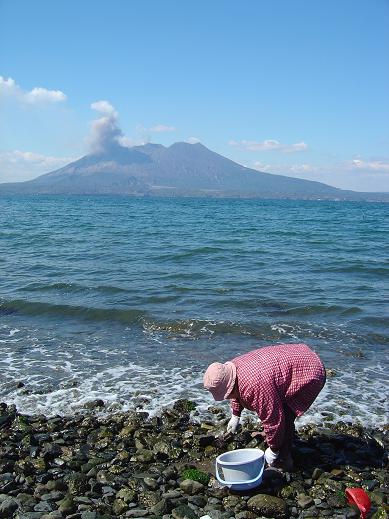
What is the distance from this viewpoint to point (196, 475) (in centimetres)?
544

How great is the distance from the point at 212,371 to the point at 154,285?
34.7 ft

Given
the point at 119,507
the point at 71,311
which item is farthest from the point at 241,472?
the point at 71,311

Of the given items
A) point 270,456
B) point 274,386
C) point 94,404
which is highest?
point 274,386

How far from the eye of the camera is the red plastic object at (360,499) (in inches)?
192

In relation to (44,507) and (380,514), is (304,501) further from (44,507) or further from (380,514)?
(44,507)

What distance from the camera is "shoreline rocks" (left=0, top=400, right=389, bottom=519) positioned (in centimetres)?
492

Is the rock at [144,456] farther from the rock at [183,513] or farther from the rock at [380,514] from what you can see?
the rock at [380,514]

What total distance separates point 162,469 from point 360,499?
6.78ft

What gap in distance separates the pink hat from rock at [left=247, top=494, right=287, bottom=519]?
3.40 ft

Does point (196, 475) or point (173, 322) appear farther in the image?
point (173, 322)

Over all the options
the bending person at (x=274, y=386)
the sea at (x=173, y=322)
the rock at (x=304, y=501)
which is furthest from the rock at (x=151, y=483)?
the sea at (x=173, y=322)

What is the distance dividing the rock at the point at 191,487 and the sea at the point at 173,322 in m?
1.90

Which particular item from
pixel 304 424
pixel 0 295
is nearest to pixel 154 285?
pixel 0 295

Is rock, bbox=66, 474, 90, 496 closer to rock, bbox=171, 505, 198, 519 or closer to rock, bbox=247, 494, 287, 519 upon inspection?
rock, bbox=171, 505, 198, 519
